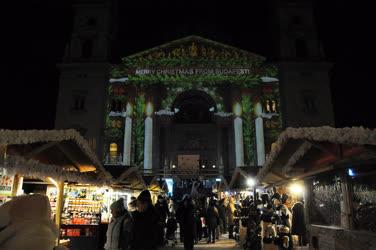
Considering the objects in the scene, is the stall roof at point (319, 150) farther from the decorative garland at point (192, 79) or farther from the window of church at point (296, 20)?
the window of church at point (296, 20)

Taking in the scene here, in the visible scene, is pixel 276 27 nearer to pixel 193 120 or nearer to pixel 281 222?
pixel 193 120

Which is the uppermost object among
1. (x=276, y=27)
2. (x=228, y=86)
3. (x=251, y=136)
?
(x=276, y=27)

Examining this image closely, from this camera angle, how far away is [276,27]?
38875mm

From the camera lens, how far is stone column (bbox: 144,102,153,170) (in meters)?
35.1

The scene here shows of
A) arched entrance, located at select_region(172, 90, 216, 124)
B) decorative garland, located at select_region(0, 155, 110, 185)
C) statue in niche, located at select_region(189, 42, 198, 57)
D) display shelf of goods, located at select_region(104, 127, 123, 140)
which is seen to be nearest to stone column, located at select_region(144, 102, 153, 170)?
display shelf of goods, located at select_region(104, 127, 123, 140)

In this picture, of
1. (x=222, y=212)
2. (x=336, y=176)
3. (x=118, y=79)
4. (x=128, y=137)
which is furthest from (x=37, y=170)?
(x=118, y=79)

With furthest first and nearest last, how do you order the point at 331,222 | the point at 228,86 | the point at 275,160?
1. the point at 228,86
2. the point at 275,160
3. the point at 331,222

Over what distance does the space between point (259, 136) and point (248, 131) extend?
1322 millimetres

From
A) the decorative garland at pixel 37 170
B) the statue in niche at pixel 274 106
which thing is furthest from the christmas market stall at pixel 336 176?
the statue in niche at pixel 274 106

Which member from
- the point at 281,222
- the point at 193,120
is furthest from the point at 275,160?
the point at 193,120

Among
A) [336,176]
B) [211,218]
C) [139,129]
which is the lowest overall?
[211,218]

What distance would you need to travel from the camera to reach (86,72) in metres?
36.3

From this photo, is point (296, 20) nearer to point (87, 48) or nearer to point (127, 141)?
point (127, 141)

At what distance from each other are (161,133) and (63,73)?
Result: 1214 cm
